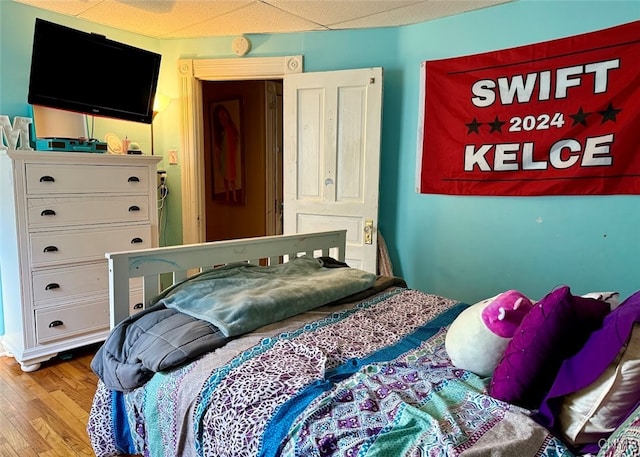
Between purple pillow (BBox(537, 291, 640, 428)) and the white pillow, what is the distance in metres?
0.01

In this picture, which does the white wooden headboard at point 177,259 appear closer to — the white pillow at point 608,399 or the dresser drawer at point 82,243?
the dresser drawer at point 82,243

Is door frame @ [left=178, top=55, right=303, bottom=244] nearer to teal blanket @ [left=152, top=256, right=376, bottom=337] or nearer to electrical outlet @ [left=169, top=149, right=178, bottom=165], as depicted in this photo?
electrical outlet @ [left=169, top=149, right=178, bottom=165]

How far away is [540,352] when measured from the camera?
1074 millimetres

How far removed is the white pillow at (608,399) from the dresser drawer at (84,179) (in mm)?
2787

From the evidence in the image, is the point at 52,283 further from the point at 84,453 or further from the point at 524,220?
the point at 524,220

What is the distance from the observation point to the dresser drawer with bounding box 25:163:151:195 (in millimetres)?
2504

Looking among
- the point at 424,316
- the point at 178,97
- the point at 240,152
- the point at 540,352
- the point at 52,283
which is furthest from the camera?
the point at 240,152

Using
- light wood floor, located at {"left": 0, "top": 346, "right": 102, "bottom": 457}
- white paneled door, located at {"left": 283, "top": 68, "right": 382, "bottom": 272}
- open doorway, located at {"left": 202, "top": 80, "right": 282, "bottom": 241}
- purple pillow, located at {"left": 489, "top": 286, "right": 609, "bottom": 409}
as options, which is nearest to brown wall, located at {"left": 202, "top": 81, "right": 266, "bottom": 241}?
open doorway, located at {"left": 202, "top": 80, "right": 282, "bottom": 241}

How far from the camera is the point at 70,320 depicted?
2.72 metres

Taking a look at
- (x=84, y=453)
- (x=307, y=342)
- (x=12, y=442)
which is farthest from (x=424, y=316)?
(x=12, y=442)

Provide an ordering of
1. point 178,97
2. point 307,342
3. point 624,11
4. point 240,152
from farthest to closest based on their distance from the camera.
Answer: point 240,152 < point 178,97 < point 624,11 < point 307,342

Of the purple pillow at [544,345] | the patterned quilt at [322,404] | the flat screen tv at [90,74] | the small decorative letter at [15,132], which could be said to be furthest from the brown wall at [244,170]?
the purple pillow at [544,345]

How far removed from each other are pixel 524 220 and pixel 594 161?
515mm

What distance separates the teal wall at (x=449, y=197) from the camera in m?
2.41
